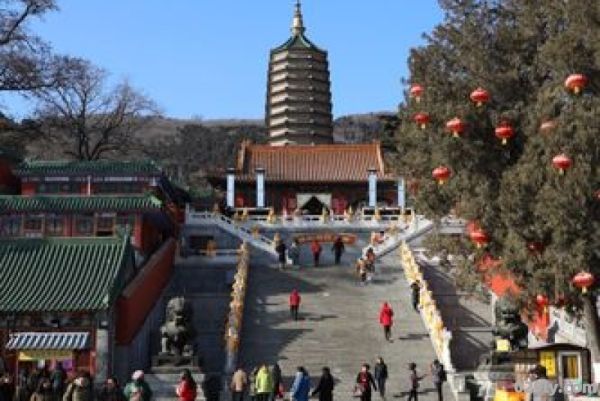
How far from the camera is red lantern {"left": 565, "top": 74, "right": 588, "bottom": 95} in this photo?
14.5 metres

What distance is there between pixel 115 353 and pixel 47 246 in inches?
134

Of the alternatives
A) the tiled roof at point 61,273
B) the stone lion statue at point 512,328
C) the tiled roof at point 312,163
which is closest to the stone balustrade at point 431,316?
the stone lion statue at point 512,328

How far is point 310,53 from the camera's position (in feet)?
200

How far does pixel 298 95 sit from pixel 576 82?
46069mm

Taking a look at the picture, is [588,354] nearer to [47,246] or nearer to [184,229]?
[47,246]

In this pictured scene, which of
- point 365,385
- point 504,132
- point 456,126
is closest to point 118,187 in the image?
point 365,385

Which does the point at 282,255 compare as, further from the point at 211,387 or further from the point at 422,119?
the point at 422,119

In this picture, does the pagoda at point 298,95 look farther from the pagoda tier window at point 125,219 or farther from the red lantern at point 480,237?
the red lantern at point 480,237

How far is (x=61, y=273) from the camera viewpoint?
71.2 feet

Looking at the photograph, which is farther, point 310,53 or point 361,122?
point 361,122

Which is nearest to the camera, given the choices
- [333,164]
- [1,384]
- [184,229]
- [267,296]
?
[1,384]

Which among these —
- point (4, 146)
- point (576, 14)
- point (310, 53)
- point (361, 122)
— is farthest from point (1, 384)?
point (361, 122)

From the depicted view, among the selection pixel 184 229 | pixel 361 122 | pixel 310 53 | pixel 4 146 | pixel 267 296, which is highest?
pixel 361 122

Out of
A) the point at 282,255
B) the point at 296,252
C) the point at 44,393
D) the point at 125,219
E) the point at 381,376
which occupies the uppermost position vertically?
the point at 125,219
